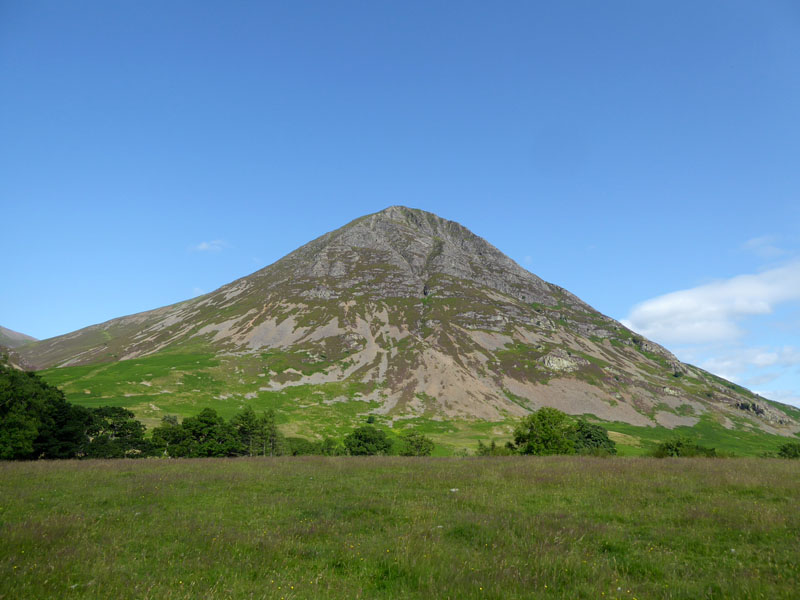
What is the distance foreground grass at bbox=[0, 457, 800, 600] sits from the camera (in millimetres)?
8109

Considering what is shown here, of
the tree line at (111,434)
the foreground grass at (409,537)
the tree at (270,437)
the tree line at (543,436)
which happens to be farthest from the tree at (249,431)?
the foreground grass at (409,537)

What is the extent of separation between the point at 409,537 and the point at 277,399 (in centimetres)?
14873

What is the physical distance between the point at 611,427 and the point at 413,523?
544ft

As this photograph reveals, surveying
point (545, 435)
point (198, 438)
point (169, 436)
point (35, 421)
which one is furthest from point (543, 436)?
point (35, 421)

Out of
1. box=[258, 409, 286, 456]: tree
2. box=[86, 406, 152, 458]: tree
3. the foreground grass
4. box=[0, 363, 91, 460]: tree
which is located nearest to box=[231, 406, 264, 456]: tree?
box=[258, 409, 286, 456]: tree

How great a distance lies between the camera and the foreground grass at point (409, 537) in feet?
26.6

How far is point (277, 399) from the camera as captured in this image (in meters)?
149

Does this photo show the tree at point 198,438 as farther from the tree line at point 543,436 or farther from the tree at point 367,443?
the tree line at point 543,436

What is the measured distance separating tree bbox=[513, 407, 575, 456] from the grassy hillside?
160 ft

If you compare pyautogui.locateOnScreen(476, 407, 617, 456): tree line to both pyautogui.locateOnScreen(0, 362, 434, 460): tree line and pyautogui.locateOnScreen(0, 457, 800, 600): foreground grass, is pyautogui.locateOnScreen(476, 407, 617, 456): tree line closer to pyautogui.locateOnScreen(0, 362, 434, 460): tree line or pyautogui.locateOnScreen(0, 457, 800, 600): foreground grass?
pyautogui.locateOnScreen(0, 362, 434, 460): tree line

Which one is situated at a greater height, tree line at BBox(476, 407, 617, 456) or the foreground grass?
the foreground grass

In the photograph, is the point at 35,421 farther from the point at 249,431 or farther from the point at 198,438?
the point at 249,431

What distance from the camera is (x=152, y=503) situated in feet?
52.4

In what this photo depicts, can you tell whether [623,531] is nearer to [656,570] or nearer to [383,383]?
[656,570]
